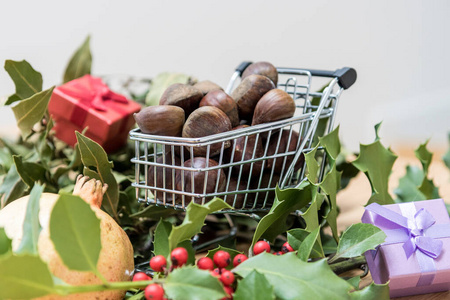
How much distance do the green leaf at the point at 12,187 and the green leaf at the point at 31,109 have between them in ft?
0.20

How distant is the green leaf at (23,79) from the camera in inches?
28.3

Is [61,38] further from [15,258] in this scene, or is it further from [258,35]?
[15,258]

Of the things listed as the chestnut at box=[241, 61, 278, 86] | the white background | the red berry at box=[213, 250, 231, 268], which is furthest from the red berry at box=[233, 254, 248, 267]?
the white background

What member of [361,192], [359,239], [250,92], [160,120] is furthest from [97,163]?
[361,192]

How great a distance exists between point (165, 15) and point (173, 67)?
6.4 inches

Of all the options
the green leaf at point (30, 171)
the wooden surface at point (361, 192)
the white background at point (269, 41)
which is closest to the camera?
the green leaf at point (30, 171)

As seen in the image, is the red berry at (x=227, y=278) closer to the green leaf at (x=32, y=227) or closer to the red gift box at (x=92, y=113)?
the green leaf at (x=32, y=227)

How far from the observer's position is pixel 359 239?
0.53m

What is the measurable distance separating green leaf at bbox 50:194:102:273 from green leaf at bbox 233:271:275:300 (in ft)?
0.40

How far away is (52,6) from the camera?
1.61 meters

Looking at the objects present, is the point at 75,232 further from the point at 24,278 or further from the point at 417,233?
the point at 417,233

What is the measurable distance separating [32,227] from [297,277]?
23 centimetres

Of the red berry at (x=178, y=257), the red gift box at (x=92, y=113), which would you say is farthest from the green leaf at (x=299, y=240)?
the red gift box at (x=92, y=113)

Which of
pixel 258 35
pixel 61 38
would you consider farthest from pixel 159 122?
pixel 61 38
